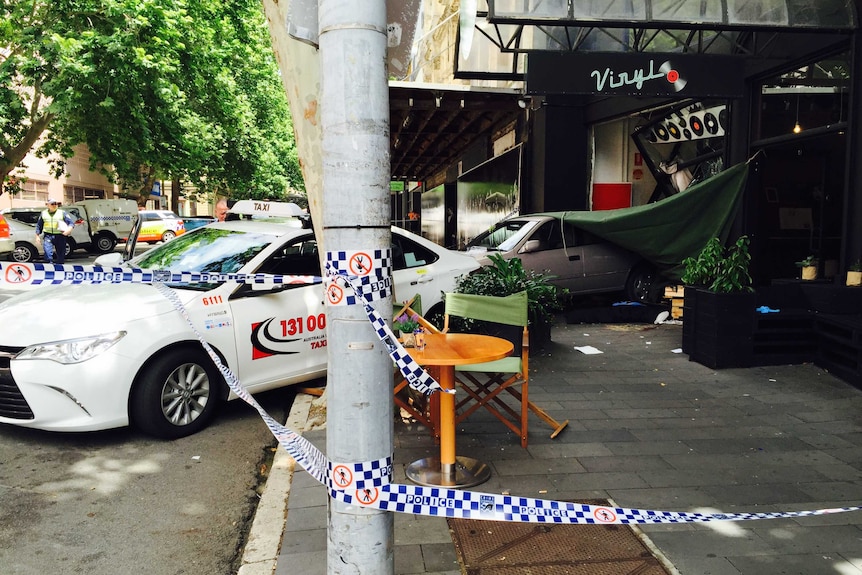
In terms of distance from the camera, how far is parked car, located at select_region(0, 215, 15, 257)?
20031mm

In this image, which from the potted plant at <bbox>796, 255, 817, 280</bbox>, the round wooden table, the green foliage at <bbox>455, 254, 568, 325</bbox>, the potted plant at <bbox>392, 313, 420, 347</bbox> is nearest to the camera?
the round wooden table

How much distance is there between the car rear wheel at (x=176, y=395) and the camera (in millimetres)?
4961

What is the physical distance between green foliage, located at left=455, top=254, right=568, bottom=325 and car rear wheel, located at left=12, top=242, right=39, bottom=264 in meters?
20.1

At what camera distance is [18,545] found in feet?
11.7

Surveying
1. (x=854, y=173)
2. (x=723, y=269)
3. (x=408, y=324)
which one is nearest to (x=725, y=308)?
(x=723, y=269)

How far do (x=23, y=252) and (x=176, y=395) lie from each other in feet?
69.0

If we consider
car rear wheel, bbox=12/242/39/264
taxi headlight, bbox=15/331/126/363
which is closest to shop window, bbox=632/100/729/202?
taxi headlight, bbox=15/331/126/363

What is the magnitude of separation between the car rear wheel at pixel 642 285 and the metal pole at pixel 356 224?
352 inches

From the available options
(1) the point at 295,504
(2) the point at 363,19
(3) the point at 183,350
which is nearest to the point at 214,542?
(1) the point at 295,504

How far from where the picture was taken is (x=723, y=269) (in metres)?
7.03

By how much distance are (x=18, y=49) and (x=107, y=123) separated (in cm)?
326

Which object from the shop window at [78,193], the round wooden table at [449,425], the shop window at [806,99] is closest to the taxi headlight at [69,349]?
the round wooden table at [449,425]

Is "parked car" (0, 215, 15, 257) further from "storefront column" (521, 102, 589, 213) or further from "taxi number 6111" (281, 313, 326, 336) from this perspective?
"taxi number 6111" (281, 313, 326, 336)

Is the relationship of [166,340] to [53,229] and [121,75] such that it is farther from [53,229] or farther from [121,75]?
[53,229]
